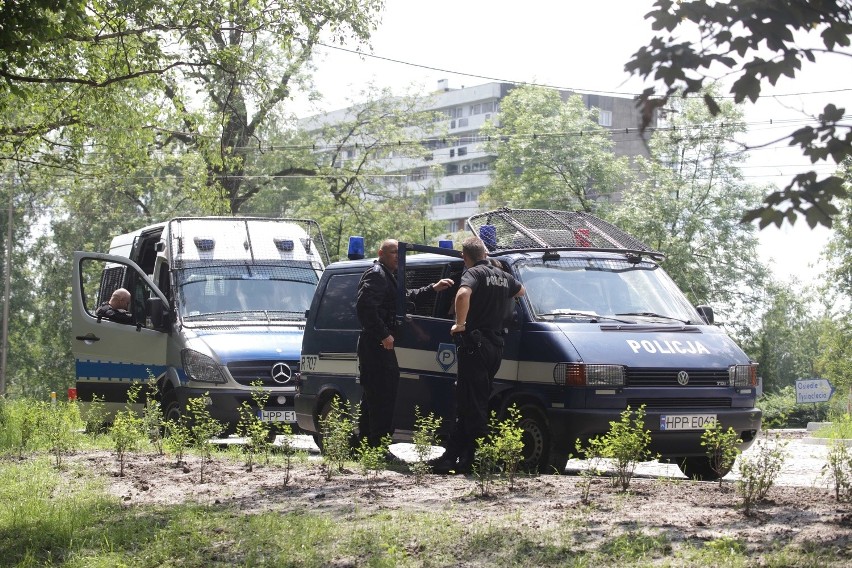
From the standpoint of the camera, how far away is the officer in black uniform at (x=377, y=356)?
10.6 m

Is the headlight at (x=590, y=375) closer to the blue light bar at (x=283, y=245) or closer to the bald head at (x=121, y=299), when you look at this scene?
the blue light bar at (x=283, y=245)

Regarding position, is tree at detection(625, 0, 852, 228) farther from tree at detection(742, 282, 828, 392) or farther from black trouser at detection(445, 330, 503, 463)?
tree at detection(742, 282, 828, 392)

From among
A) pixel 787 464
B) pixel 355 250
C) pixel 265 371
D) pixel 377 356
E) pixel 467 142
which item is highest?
pixel 467 142

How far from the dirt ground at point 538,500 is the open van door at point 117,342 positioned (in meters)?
4.23

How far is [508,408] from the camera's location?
10.2 meters

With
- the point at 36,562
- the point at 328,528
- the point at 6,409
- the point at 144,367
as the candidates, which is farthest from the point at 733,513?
the point at 6,409

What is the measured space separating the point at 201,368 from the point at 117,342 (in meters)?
Result: 2.08

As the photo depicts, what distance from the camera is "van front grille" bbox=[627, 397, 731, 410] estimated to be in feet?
33.2

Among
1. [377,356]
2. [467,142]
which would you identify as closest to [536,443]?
[377,356]

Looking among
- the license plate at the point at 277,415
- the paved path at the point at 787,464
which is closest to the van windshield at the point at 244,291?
the license plate at the point at 277,415

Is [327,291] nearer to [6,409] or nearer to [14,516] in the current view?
[14,516]

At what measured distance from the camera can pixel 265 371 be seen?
14.1 meters

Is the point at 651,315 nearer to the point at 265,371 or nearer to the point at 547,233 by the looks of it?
the point at 547,233

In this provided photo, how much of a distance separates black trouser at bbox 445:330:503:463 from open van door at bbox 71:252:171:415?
581cm
